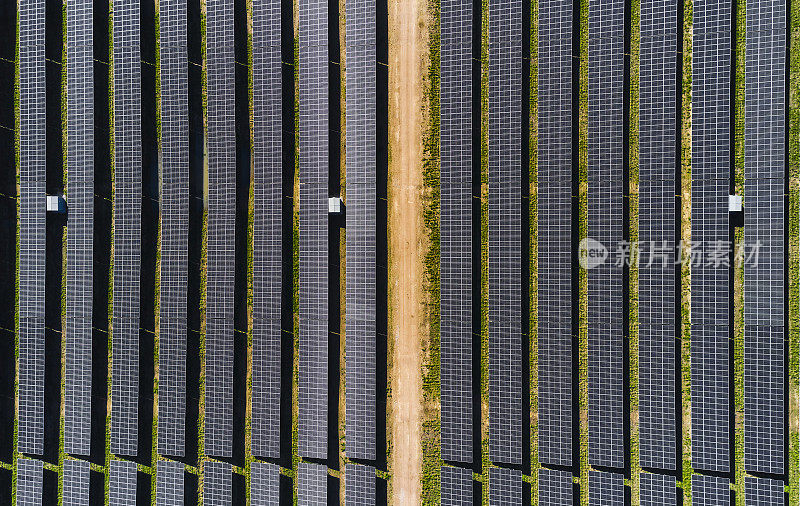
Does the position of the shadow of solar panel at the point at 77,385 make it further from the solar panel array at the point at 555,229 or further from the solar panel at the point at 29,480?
the solar panel array at the point at 555,229

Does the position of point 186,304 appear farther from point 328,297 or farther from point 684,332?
point 684,332

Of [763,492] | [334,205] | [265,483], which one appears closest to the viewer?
[763,492]

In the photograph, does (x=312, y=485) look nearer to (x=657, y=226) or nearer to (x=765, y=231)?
(x=657, y=226)

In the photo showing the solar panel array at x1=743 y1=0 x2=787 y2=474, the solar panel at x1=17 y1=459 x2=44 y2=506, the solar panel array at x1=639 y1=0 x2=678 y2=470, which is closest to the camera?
the solar panel array at x1=743 y1=0 x2=787 y2=474

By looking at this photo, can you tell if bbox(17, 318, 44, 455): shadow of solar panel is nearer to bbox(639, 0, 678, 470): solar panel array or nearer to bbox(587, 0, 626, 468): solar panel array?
bbox(587, 0, 626, 468): solar panel array

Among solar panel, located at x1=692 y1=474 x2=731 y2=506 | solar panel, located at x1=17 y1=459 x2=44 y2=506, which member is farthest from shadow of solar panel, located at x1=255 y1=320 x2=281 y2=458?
solar panel, located at x1=692 y1=474 x2=731 y2=506

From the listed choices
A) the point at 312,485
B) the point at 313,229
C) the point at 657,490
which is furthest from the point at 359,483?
the point at 657,490

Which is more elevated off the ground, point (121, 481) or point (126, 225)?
point (126, 225)
